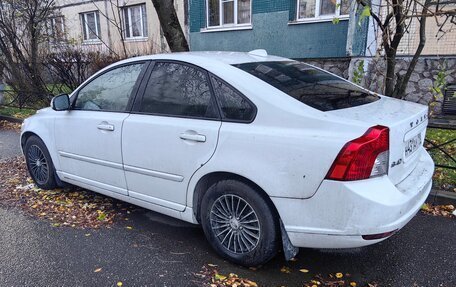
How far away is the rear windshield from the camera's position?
276 centimetres

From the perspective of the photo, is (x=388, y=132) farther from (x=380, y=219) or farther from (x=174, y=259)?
(x=174, y=259)

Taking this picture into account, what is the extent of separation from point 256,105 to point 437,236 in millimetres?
2192

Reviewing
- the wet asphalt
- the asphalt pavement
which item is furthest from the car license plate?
the asphalt pavement

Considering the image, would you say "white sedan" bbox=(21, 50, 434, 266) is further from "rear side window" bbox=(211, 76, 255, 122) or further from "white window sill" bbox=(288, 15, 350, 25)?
"white window sill" bbox=(288, 15, 350, 25)

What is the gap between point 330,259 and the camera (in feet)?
10.1

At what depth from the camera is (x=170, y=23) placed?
21.1 feet

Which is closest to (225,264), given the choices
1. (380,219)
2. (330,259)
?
(330,259)

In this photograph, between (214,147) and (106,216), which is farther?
(106,216)

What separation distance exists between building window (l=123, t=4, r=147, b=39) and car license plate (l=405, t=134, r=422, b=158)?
13695 mm

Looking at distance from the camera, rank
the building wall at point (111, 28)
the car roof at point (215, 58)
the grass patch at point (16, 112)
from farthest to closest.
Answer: the building wall at point (111, 28)
the grass patch at point (16, 112)
the car roof at point (215, 58)

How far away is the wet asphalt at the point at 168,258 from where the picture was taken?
282 cm

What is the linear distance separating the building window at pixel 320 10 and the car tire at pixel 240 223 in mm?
7764

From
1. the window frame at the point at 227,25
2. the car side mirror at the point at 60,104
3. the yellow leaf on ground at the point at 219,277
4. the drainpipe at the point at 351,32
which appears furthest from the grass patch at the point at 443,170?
the window frame at the point at 227,25

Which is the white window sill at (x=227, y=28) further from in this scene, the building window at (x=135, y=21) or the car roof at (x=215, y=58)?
the car roof at (x=215, y=58)
